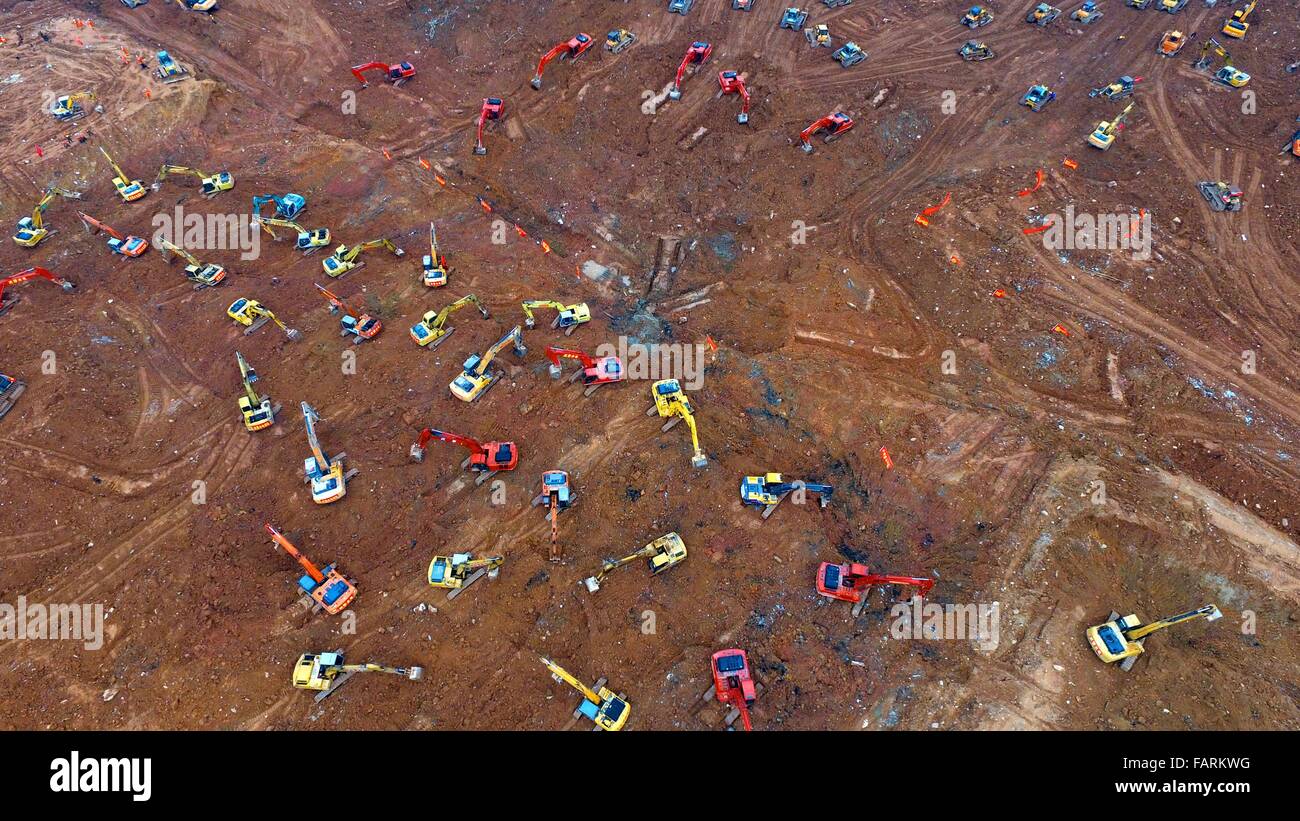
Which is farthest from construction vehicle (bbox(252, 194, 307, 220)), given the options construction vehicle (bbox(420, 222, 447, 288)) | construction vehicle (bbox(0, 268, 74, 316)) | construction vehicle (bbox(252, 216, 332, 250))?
construction vehicle (bbox(0, 268, 74, 316))

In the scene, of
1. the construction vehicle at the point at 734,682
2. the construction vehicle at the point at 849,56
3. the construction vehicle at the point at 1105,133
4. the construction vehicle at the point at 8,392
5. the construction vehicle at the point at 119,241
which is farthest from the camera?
the construction vehicle at the point at 849,56

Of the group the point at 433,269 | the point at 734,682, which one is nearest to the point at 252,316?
the point at 433,269

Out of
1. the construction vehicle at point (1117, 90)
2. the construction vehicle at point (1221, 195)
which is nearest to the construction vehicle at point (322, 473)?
the construction vehicle at point (1221, 195)

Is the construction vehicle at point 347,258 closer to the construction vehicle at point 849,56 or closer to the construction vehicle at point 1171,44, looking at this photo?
the construction vehicle at point 849,56

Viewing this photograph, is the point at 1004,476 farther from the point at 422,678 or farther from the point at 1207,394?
the point at 422,678

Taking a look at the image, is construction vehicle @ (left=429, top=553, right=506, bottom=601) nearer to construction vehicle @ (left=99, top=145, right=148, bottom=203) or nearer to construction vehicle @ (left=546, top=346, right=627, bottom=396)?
construction vehicle @ (left=546, top=346, right=627, bottom=396)

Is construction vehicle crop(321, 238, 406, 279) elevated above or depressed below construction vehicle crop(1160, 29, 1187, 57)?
below

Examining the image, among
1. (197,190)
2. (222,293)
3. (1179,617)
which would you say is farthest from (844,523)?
(197,190)

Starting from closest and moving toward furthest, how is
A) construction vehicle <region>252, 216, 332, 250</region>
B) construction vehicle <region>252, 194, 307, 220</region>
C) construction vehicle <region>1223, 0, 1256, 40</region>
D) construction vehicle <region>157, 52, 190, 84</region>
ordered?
construction vehicle <region>252, 216, 332, 250</region>, construction vehicle <region>252, 194, 307, 220</region>, construction vehicle <region>157, 52, 190, 84</region>, construction vehicle <region>1223, 0, 1256, 40</region>
